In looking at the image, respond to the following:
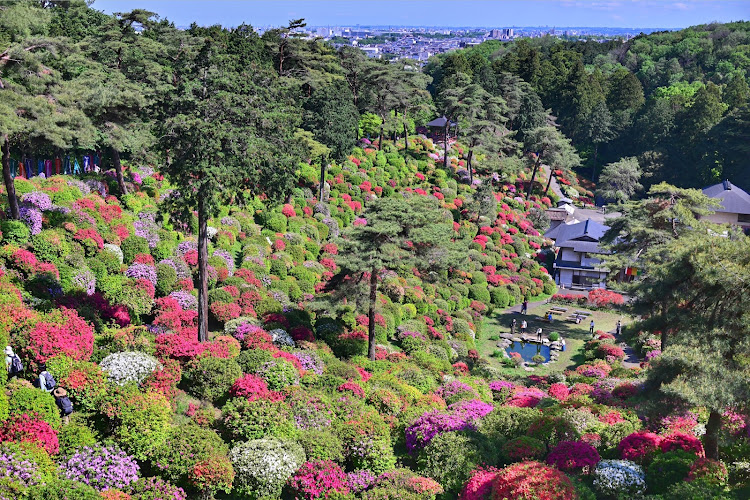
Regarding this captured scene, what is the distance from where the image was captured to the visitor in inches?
512

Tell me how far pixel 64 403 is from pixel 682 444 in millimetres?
13465

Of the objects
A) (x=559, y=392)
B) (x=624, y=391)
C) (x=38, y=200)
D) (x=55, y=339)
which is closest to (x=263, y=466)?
(x=55, y=339)

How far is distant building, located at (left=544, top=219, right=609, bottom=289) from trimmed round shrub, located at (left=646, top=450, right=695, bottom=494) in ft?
119

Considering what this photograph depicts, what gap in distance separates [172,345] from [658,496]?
11.9m

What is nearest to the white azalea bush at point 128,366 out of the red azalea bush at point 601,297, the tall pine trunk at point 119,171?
the tall pine trunk at point 119,171

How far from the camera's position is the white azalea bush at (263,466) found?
43.3 ft

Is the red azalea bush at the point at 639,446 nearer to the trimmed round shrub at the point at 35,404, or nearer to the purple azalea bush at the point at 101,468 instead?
the purple azalea bush at the point at 101,468

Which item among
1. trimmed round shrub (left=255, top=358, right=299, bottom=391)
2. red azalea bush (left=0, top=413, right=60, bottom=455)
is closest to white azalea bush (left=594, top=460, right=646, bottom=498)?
trimmed round shrub (left=255, top=358, right=299, bottom=391)

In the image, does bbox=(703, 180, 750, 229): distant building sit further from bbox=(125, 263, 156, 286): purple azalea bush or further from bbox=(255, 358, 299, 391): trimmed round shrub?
bbox=(255, 358, 299, 391): trimmed round shrub

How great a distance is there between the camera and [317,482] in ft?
44.1

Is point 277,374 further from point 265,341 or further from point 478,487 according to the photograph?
point 478,487

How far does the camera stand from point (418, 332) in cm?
2920

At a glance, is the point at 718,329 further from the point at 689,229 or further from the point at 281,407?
the point at 689,229

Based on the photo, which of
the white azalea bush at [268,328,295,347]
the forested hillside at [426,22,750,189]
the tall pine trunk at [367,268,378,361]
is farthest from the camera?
the forested hillside at [426,22,750,189]
